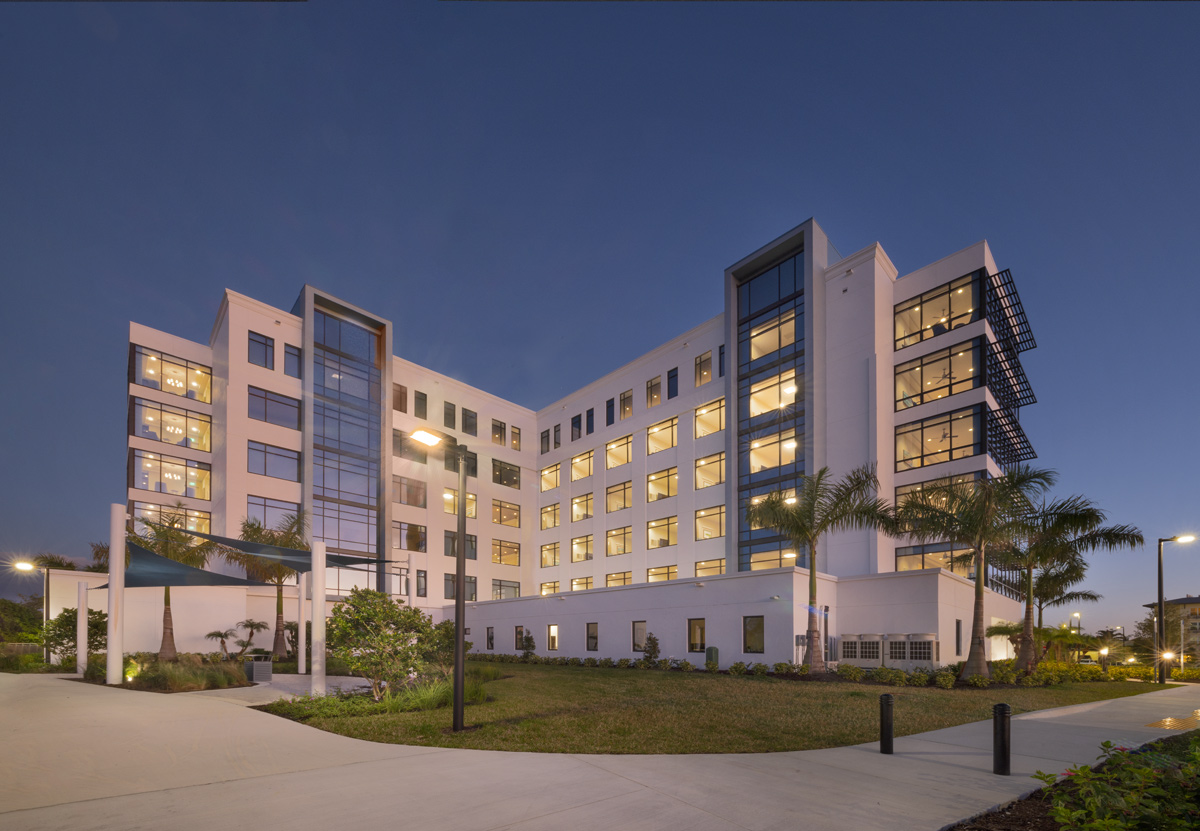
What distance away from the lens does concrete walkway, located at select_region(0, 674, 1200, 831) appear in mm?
6137

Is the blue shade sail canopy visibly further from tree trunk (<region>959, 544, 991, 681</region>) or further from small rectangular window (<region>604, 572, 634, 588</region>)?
small rectangular window (<region>604, 572, 634, 588</region>)

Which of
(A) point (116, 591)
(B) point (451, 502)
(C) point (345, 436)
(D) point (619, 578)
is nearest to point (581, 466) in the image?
(D) point (619, 578)

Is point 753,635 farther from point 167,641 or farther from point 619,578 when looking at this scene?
point 167,641

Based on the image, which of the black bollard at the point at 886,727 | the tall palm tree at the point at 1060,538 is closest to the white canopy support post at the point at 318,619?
the black bollard at the point at 886,727

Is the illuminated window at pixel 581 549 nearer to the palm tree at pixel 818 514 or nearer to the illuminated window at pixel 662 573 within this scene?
the illuminated window at pixel 662 573

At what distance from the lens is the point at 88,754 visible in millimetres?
8945

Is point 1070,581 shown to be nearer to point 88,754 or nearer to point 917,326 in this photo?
point 917,326

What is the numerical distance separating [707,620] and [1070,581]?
17950 millimetres

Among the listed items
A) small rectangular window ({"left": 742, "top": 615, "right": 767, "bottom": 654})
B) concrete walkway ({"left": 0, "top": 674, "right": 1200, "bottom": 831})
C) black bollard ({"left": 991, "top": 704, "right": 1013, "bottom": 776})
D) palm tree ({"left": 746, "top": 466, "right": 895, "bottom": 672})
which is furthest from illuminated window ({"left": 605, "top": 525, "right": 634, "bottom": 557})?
black bollard ({"left": 991, "top": 704, "right": 1013, "bottom": 776})

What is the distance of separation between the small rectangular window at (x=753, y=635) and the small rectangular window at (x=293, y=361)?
31.8m

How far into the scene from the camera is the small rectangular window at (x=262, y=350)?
4000 cm

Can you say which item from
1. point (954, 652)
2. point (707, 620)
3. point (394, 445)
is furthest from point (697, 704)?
point (394, 445)

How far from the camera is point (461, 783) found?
7.31 metres

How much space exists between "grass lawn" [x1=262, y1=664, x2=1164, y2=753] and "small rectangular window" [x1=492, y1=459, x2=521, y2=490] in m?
32.1
